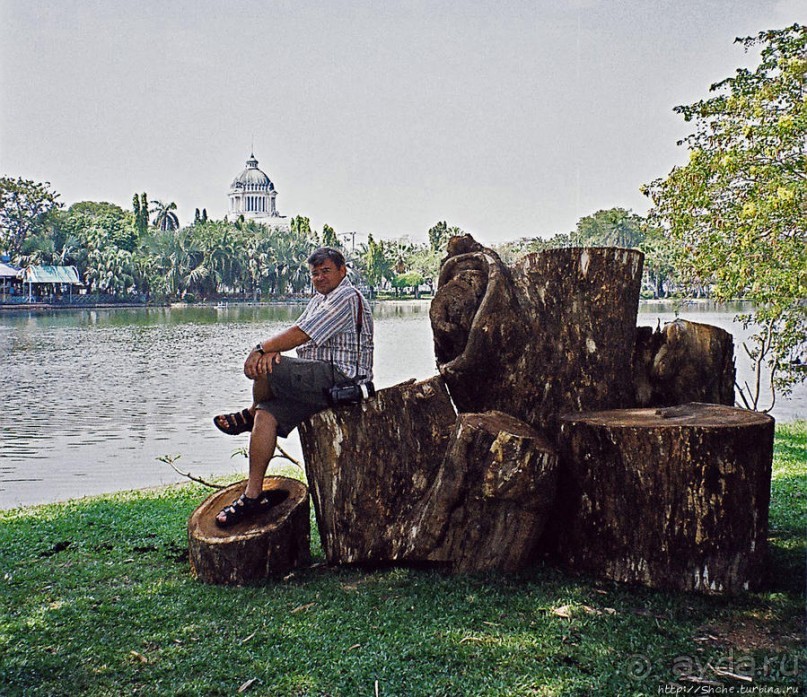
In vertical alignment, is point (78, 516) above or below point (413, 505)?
below

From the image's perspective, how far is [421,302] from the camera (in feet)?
188

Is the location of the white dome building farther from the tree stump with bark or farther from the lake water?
the tree stump with bark

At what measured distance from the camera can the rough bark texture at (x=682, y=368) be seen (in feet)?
13.1

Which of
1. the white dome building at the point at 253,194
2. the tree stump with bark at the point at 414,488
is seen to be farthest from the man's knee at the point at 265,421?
the white dome building at the point at 253,194

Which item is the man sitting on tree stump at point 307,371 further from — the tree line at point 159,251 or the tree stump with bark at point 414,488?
the tree line at point 159,251

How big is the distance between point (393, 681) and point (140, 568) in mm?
1665

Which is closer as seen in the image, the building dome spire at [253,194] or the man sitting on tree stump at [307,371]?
the man sitting on tree stump at [307,371]

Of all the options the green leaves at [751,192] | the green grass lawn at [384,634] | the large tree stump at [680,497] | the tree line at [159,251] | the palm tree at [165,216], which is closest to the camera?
the green grass lawn at [384,634]

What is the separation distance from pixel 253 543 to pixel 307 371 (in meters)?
0.74

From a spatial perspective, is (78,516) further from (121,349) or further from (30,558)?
(121,349)

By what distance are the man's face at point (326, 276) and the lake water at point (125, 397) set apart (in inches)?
69.2

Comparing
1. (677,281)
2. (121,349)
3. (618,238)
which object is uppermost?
(618,238)

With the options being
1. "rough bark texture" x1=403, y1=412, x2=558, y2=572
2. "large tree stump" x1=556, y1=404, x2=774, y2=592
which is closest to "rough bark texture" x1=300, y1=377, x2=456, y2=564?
"rough bark texture" x1=403, y1=412, x2=558, y2=572

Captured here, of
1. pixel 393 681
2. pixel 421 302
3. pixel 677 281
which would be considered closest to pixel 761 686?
pixel 393 681
